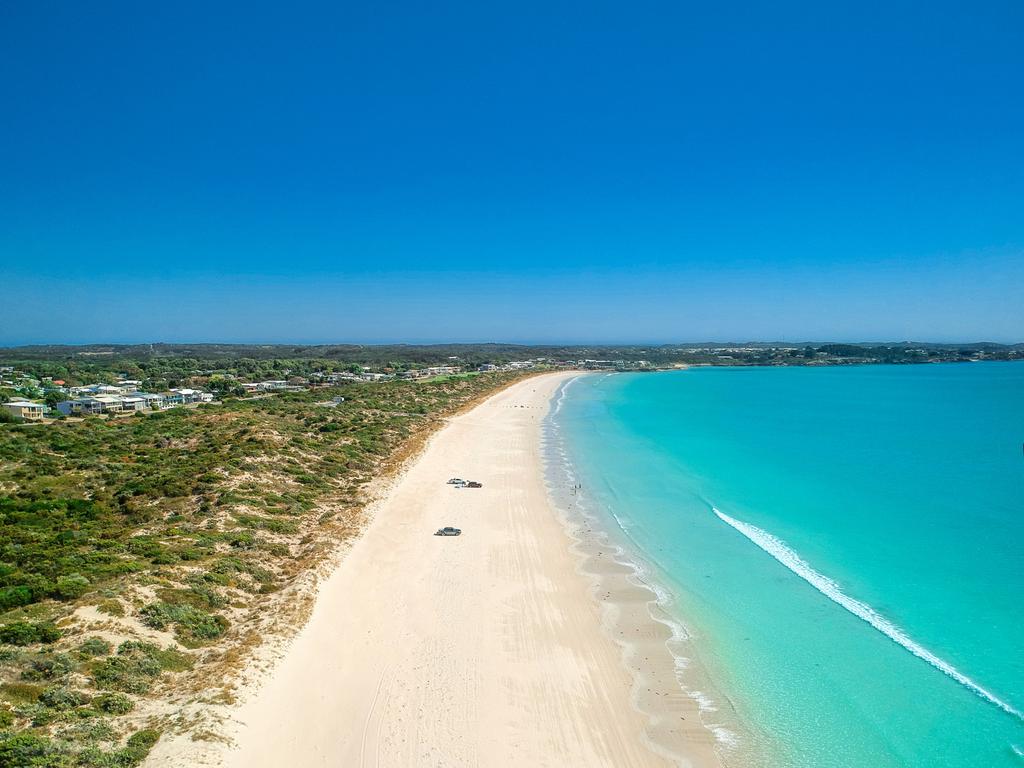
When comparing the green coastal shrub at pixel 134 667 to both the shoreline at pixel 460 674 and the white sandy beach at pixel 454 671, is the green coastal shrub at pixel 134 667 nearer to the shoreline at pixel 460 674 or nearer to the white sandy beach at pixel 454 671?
Answer: the shoreline at pixel 460 674

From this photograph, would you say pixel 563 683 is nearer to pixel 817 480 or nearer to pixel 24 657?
pixel 24 657

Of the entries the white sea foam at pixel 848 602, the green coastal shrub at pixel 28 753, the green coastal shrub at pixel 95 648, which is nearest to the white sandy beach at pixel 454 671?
the green coastal shrub at pixel 28 753

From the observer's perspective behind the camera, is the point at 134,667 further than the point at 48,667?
Yes

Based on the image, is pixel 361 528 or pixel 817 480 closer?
pixel 361 528

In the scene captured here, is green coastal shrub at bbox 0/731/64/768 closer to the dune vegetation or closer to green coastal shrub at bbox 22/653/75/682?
the dune vegetation

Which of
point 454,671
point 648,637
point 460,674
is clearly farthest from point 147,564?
point 648,637

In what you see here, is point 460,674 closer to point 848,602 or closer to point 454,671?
point 454,671

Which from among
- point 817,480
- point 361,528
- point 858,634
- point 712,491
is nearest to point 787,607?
point 858,634
